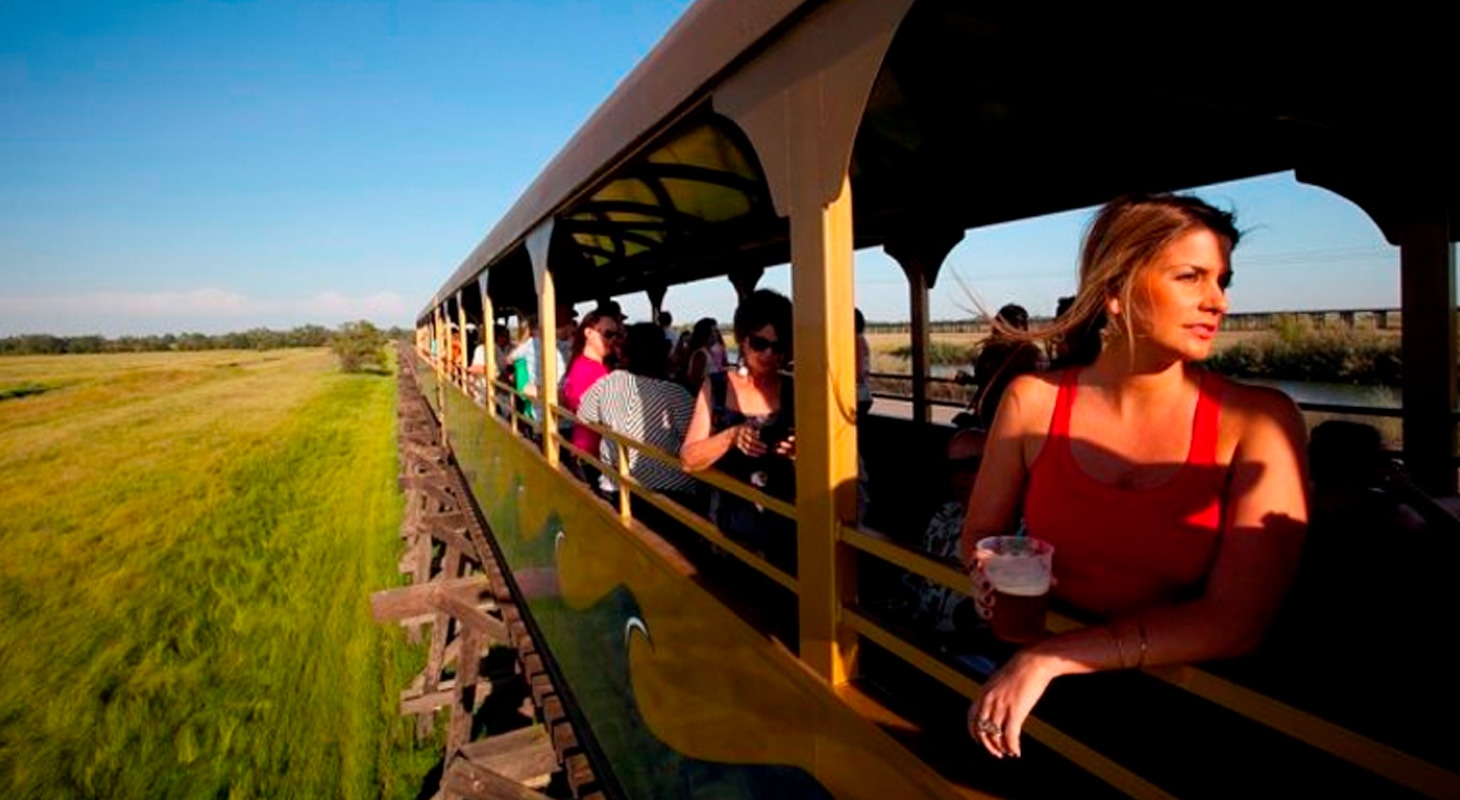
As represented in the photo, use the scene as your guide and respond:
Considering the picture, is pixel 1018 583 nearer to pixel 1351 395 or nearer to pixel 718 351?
pixel 1351 395

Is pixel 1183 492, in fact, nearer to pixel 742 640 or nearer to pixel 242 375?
pixel 742 640

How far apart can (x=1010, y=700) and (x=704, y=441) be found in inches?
57.9

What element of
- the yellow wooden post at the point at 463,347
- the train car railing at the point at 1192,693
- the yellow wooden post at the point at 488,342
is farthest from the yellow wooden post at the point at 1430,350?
the yellow wooden post at the point at 463,347

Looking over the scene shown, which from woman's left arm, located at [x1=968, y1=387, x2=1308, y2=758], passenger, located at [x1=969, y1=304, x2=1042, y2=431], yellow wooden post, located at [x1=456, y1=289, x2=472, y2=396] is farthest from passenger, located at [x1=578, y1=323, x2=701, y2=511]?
yellow wooden post, located at [x1=456, y1=289, x2=472, y2=396]

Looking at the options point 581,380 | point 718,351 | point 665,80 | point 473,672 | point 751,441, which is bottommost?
point 473,672

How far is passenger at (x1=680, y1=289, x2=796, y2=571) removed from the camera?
2275 millimetres

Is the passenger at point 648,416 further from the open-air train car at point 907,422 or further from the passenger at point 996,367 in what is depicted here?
the passenger at point 996,367

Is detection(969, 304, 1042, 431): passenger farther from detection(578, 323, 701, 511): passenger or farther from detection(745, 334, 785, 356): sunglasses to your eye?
detection(578, 323, 701, 511): passenger

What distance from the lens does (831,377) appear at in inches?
62.4

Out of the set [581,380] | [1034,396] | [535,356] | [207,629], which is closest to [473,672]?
[535,356]

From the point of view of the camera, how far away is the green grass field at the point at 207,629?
8.92m

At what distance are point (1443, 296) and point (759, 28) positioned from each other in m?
3.24

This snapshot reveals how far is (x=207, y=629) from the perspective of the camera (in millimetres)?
13500

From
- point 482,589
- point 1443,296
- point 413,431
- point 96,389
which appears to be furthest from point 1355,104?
point 96,389
